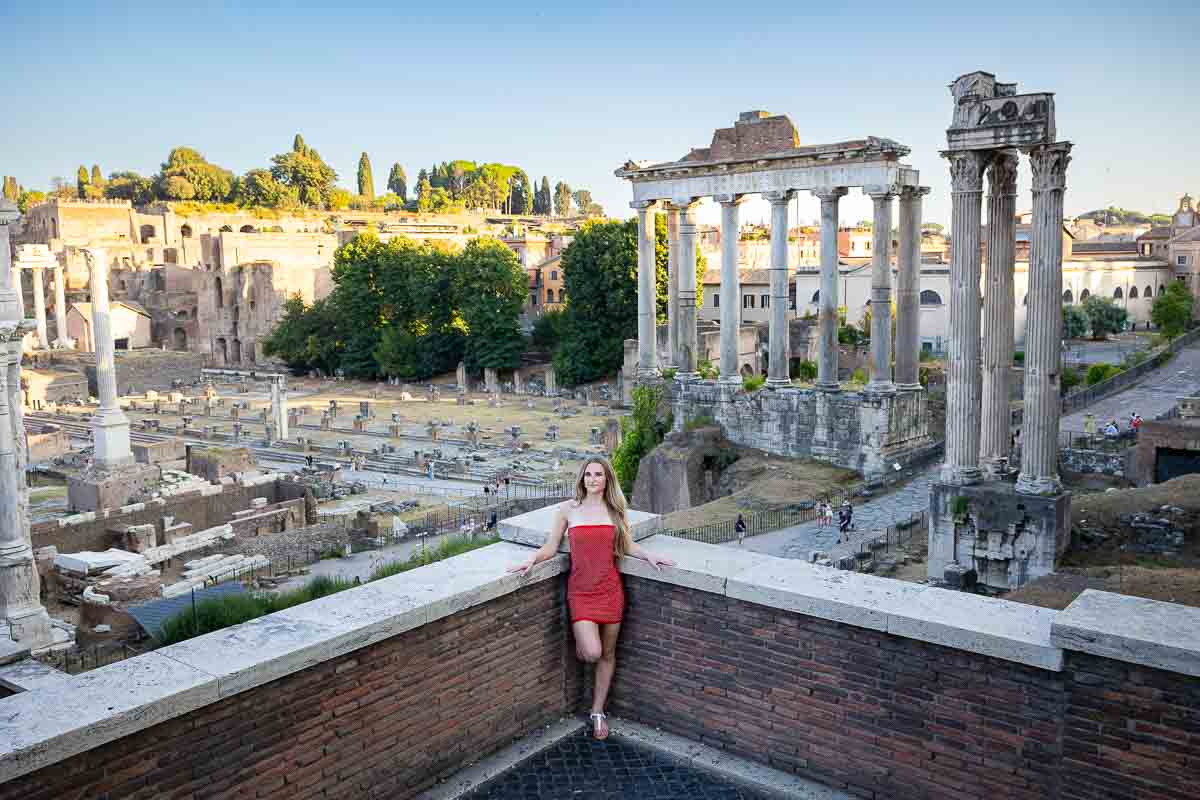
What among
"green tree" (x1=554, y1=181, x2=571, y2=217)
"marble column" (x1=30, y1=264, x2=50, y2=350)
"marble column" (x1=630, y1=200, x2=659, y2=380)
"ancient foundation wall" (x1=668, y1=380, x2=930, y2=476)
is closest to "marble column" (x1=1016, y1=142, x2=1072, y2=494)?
"ancient foundation wall" (x1=668, y1=380, x2=930, y2=476)

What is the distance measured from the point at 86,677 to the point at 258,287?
70150 millimetres

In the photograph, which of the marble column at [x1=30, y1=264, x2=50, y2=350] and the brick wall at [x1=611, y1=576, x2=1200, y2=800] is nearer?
the brick wall at [x1=611, y1=576, x2=1200, y2=800]

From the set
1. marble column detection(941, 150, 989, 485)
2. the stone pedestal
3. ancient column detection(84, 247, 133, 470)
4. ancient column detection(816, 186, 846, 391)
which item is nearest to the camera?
the stone pedestal

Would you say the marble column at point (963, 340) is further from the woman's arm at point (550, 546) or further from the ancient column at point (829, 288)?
the woman's arm at point (550, 546)

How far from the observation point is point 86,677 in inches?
151

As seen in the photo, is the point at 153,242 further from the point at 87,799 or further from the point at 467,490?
the point at 87,799

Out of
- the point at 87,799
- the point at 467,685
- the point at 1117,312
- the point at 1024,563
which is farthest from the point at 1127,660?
the point at 1117,312

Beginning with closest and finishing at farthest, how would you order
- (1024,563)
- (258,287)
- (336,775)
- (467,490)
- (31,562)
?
(336,775) < (1024,563) < (31,562) < (467,490) < (258,287)

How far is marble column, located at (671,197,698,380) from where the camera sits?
24.8m

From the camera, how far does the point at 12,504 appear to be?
14789 mm

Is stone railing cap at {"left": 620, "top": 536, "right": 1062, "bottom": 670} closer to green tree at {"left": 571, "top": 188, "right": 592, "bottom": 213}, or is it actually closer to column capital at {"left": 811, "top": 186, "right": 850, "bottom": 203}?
column capital at {"left": 811, "top": 186, "right": 850, "bottom": 203}

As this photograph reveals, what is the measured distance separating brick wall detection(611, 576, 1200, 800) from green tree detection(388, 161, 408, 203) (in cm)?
12055

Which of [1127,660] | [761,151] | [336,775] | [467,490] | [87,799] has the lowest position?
[467,490]

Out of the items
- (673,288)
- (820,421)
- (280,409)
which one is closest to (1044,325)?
(820,421)
